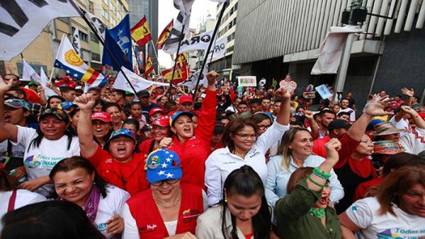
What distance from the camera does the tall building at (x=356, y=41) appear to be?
10008 mm

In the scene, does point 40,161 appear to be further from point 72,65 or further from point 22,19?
point 72,65

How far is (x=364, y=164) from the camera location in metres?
2.94

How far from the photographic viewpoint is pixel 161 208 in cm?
210

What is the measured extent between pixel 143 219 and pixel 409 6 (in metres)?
13.0

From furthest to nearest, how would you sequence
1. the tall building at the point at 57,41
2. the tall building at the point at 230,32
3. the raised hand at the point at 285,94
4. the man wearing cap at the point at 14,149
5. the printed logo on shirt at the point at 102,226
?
the tall building at the point at 230,32, the tall building at the point at 57,41, the raised hand at the point at 285,94, the man wearing cap at the point at 14,149, the printed logo on shirt at the point at 102,226

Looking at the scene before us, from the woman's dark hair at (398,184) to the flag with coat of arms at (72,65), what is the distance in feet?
21.0

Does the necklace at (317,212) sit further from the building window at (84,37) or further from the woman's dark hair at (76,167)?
the building window at (84,37)

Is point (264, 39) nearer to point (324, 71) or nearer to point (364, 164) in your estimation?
point (324, 71)

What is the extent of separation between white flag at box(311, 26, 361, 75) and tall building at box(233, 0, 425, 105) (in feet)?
9.72

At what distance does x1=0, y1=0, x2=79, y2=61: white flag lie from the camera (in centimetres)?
261

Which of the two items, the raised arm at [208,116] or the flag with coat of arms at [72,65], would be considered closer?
the raised arm at [208,116]

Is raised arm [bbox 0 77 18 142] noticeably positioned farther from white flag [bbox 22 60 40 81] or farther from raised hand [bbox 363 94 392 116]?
white flag [bbox 22 60 40 81]

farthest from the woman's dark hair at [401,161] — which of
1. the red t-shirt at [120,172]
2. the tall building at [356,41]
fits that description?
the tall building at [356,41]

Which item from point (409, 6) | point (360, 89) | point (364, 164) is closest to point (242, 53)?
point (360, 89)
